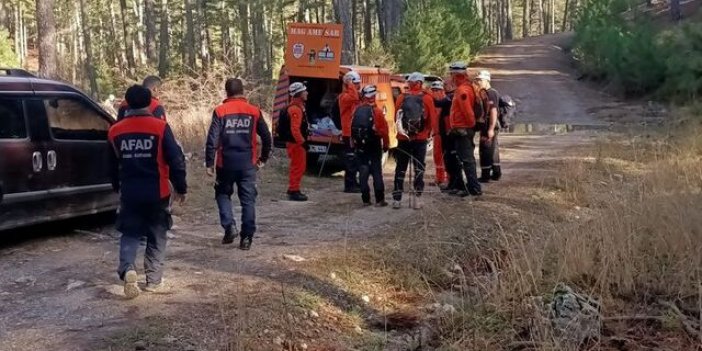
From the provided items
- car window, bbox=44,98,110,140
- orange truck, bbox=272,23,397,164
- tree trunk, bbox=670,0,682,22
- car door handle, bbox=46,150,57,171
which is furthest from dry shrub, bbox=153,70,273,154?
tree trunk, bbox=670,0,682,22

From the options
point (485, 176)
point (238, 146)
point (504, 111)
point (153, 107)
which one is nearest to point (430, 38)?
point (504, 111)

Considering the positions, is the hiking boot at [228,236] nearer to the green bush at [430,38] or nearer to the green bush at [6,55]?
the green bush at [430,38]

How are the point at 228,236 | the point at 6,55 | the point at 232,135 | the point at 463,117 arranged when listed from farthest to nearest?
the point at 6,55
the point at 463,117
the point at 228,236
the point at 232,135

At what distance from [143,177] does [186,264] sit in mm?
1451

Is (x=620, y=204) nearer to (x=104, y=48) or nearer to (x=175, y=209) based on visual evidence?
(x=175, y=209)

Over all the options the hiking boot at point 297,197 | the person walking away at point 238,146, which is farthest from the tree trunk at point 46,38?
the person walking away at point 238,146

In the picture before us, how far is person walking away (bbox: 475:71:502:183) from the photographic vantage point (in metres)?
11.7

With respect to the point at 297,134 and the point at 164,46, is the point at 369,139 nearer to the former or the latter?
the point at 297,134

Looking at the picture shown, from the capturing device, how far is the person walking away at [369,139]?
1041 cm

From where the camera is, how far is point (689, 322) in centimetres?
606

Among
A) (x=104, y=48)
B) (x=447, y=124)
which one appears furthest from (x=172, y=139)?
(x=104, y=48)

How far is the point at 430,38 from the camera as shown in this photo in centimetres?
3133

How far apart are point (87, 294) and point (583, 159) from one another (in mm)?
11215

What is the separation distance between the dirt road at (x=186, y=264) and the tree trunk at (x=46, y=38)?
15.4 feet
